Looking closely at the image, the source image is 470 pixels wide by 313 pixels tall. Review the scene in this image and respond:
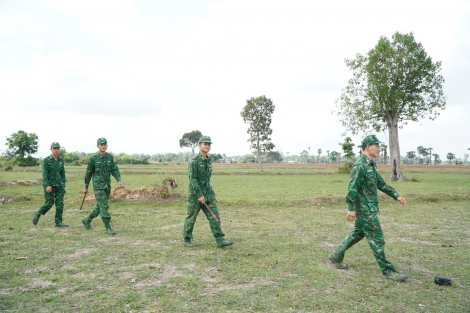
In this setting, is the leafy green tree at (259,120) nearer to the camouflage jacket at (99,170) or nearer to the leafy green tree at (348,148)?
the leafy green tree at (348,148)

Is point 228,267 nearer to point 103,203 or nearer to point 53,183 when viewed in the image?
point 103,203

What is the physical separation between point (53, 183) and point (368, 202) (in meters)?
8.65

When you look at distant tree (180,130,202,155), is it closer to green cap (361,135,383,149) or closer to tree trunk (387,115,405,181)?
tree trunk (387,115,405,181)

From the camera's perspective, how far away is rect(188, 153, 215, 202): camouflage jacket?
7461 mm

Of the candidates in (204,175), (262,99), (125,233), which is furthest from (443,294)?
(262,99)

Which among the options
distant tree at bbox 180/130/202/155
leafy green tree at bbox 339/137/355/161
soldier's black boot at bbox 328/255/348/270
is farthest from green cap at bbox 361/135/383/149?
distant tree at bbox 180/130/202/155

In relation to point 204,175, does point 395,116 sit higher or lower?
higher

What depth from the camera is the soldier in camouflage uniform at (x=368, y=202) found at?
5.70 meters

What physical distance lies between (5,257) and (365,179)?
7292 mm

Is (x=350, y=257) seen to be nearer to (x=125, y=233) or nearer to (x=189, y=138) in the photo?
(x=125, y=233)

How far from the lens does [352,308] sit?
176 inches

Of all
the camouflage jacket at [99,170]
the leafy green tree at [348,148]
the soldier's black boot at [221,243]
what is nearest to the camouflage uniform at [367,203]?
the soldier's black boot at [221,243]

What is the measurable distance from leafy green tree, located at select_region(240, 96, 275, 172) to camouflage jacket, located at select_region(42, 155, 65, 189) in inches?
1815

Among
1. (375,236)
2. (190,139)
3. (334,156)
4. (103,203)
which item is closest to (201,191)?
(103,203)
